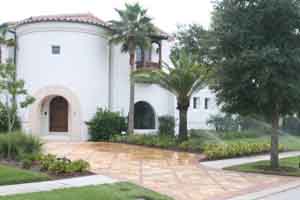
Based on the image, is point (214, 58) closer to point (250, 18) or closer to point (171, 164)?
point (250, 18)

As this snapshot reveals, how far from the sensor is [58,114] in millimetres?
25203

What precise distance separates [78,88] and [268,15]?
1456cm

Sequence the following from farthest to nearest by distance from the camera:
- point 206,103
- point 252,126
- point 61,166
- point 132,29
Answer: point 252,126, point 206,103, point 132,29, point 61,166

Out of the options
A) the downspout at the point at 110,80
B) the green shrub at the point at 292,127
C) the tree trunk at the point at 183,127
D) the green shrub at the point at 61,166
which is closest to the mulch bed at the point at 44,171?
the green shrub at the point at 61,166

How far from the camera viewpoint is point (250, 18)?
13.0 m

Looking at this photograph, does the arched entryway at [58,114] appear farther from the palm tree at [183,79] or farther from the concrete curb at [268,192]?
the concrete curb at [268,192]

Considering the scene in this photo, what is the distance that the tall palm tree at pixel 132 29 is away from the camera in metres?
23.2

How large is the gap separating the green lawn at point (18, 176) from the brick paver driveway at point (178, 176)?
7.67 ft

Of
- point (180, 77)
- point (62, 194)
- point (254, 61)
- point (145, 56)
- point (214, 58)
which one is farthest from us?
point (145, 56)

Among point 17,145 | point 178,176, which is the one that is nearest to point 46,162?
point 17,145

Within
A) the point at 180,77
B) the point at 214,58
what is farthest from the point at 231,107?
the point at 180,77

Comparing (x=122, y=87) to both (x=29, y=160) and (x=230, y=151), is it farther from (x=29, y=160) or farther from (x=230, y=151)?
(x=29, y=160)

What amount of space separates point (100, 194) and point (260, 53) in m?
7.39

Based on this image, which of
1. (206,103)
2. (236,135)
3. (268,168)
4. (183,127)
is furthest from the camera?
(206,103)
